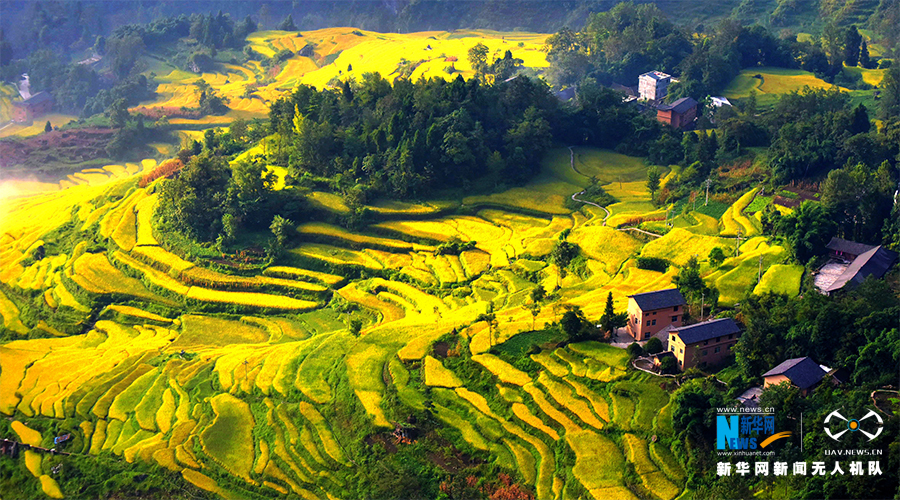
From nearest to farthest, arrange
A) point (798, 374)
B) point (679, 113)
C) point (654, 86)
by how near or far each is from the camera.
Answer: point (798, 374) < point (679, 113) < point (654, 86)

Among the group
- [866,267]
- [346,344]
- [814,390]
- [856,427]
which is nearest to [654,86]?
[866,267]

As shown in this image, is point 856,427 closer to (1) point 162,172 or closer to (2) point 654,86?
(1) point 162,172

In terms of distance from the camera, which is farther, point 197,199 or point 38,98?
point 38,98

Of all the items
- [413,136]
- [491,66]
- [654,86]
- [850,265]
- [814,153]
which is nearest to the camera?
[850,265]

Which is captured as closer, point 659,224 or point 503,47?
point 659,224

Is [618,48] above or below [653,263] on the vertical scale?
above

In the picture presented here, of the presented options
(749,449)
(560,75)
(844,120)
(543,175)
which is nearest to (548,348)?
(749,449)

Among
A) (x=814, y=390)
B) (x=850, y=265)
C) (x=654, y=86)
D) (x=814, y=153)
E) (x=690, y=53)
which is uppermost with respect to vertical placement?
(x=690, y=53)

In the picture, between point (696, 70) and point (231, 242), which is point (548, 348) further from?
point (696, 70)
